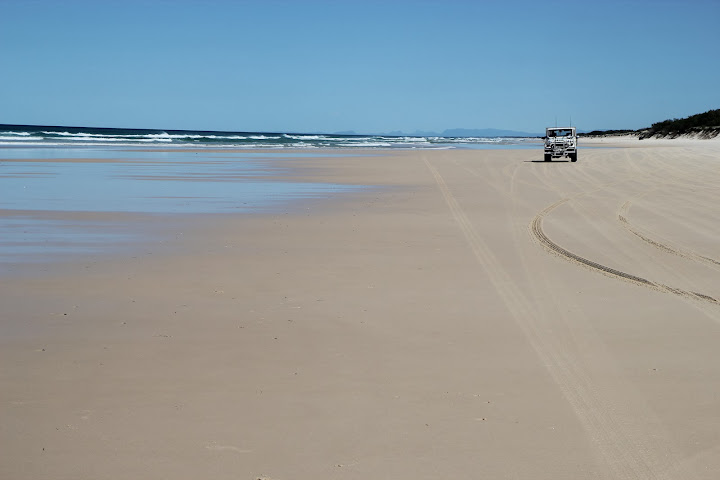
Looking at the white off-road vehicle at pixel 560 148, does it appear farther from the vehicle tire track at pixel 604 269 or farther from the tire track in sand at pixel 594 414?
the tire track in sand at pixel 594 414

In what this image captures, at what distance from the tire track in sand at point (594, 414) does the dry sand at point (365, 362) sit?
2cm

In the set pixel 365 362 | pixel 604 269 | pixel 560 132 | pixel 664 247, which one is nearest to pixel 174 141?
pixel 560 132

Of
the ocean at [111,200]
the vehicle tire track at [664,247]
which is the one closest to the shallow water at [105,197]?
the ocean at [111,200]

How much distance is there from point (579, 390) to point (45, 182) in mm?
20723

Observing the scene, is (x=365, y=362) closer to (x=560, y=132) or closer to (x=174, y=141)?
(x=560, y=132)

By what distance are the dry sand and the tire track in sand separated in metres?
0.02

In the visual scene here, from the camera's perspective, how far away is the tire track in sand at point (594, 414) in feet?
13.0

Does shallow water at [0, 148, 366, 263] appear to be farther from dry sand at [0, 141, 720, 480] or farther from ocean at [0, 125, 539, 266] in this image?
dry sand at [0, 141, 720, 480]

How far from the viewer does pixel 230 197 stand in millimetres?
18969

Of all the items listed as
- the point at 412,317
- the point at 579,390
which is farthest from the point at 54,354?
the point at 579,390

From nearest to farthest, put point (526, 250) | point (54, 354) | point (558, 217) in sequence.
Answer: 1. point (54, 354)
2. point (526, 250)
3. point (558, 217)

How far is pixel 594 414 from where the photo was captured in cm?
465

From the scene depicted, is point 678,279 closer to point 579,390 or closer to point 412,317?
point 412,317

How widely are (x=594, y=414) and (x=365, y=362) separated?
1689mm
